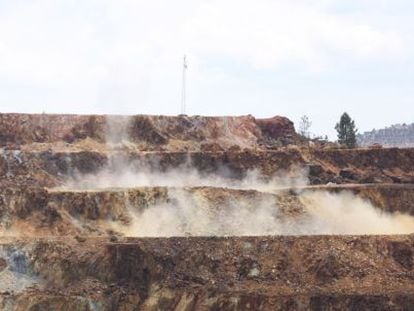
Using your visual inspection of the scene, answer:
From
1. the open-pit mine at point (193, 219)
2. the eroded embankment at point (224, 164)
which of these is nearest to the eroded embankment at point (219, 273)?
the open-pit mine at point (193, 219)

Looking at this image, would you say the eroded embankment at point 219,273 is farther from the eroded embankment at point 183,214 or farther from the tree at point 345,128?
the tree at point 345,128

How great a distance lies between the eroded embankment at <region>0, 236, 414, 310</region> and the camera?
118ft

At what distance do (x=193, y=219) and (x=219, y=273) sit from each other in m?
10.6

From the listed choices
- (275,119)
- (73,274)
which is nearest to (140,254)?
(73,274)

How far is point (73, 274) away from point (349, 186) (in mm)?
22457

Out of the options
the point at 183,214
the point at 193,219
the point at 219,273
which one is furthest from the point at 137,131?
the point at 219,273

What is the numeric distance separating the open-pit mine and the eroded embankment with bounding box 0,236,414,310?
0.06 m

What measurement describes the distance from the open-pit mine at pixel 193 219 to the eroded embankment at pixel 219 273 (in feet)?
0.18

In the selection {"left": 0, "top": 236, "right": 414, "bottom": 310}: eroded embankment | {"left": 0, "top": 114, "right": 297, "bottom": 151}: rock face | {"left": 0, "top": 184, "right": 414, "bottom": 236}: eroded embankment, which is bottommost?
{"left": 0, "top": 236, "right": 414, "bottom": 310}: eroded embankment

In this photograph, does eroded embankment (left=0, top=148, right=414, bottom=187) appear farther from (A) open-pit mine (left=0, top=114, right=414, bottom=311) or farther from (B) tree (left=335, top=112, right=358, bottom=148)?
(B) tree (left=335, top=112, right=358, bottom=148)

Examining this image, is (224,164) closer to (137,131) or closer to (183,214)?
(137,131)

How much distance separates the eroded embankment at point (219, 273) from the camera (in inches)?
1414

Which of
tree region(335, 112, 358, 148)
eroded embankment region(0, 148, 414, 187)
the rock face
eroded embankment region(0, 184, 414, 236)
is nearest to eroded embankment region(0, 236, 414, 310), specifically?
eroded embankment region(0, 184, 414, 236)

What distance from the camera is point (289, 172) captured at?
6494cm
